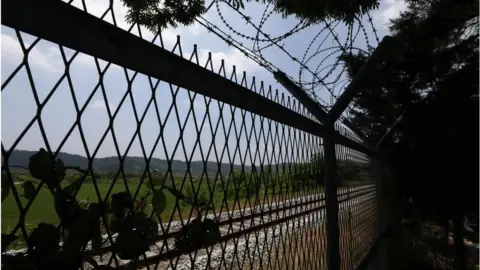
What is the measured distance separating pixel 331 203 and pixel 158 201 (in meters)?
1.94

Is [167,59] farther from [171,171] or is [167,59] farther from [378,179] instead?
[378,179]

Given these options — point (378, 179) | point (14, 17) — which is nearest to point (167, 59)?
point (14, 17)

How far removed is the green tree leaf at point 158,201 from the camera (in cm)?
103

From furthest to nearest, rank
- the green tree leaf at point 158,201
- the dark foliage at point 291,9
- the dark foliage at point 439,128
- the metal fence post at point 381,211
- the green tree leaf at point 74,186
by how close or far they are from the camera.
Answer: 1. the dark foliage at point 439,128
2. the metal fence post at point 381,211
3. the dark foliage at point 291,9
4. the green tree leaf at point 158,201
5. the green tree leaf at point 74,186

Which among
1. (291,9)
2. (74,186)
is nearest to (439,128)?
(291,9)

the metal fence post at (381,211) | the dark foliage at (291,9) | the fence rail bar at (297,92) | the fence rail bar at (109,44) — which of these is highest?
the dark foliage at (291,9)

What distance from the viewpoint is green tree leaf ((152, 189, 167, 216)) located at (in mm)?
1030

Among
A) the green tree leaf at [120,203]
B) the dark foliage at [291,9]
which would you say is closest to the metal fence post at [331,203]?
the dark foliage at [291,9]

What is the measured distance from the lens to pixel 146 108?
1017 mm

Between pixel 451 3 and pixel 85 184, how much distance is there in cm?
678

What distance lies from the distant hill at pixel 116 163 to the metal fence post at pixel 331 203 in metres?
1.57

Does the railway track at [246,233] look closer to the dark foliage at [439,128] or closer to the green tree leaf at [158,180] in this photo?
the green tree leaf at [158,180]

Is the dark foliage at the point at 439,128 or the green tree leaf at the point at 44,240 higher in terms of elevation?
the dark foliage at the point at 439,128

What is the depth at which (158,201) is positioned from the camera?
3.40 feet
